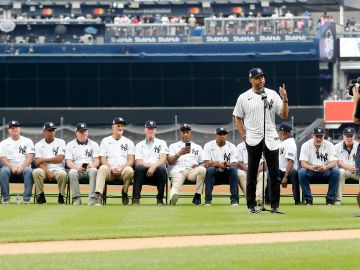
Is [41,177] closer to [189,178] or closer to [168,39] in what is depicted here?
[189,178]

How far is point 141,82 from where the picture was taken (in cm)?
5816

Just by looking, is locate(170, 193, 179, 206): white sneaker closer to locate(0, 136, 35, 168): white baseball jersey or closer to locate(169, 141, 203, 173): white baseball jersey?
locate(169, 141, 203, 173): white baseball jersey

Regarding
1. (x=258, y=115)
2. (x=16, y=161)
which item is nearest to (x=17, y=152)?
(x=16, y=161)

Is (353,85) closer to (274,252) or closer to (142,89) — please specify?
(274,252)

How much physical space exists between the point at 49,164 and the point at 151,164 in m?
1.86

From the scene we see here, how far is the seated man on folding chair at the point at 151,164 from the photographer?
18297 mm

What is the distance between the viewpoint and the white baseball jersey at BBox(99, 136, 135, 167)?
1866cm


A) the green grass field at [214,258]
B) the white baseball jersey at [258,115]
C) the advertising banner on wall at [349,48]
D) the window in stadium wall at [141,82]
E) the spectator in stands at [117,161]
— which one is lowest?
the green grass field at [214,258]

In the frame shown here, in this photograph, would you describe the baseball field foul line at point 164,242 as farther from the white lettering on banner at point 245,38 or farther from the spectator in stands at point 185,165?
the white lettering on banner at point 245,38

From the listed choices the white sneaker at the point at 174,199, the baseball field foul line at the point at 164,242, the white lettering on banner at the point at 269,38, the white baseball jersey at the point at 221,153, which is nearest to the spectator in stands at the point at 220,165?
Result: the white baseball jersey at the point at 221,153

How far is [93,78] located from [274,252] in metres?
48.6

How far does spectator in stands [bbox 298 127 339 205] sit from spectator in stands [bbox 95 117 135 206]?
2.77 m

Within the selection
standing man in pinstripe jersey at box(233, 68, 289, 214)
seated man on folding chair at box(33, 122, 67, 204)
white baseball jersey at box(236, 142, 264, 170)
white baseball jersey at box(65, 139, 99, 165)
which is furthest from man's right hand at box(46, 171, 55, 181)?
standing man in pinstripe jersey at box(233, 68, 289, 214)

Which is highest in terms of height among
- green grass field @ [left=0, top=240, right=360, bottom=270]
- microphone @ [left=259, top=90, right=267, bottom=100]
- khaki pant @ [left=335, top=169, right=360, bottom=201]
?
microphone @ [left=259, top=90, right=267, bottom=100]
